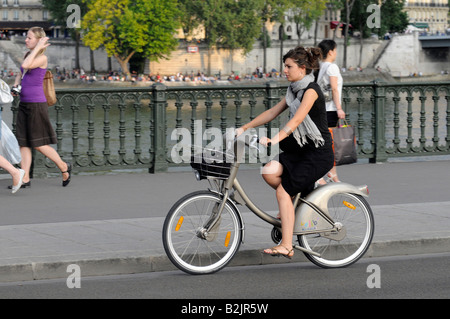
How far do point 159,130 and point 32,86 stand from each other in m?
2.07

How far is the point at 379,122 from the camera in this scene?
13.5 meters

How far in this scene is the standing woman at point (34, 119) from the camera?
10781 mm

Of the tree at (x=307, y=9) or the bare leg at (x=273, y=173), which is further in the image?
the tree at (x=307, y=9)

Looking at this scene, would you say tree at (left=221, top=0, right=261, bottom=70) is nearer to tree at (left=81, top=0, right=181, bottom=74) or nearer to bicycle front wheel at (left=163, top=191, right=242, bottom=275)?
tree at (left=81, top=0, right=181, bottom=74)

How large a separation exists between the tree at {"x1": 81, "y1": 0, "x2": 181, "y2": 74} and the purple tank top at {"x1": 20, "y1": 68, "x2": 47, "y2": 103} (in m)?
72.1

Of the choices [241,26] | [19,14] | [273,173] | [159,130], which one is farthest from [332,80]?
[19,14]

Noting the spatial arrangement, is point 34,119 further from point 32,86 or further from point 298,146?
point 298,146

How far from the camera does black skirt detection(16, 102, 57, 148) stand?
10875 millimetres

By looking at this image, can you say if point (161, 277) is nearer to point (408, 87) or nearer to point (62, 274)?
point (62, 274)

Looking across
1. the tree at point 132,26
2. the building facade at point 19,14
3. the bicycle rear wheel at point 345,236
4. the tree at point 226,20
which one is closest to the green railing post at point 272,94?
the bicycle rear wheel at point 345,236

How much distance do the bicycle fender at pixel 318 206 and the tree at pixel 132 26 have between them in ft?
250

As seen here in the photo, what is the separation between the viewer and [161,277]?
6.85 metres

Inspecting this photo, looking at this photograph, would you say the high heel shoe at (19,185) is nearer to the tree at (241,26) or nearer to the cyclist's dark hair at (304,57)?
the cyclist's dark hair at (304,57)

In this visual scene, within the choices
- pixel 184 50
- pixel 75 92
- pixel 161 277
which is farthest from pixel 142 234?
pixel 184 50
